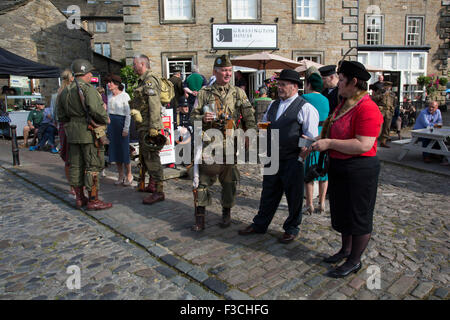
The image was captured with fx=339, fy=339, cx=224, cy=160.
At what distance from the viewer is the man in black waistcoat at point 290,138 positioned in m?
3.64

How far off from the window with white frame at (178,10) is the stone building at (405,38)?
12.3 metres

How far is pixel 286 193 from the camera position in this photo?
383cm

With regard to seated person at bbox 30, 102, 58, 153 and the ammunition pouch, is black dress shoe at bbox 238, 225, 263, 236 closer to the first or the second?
the ammunition pouch

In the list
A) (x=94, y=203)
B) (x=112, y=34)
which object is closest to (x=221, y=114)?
(x=94, y=203)

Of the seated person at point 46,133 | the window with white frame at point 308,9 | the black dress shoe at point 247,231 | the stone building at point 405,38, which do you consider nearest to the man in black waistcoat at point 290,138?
the black dress shoe at point 247,231

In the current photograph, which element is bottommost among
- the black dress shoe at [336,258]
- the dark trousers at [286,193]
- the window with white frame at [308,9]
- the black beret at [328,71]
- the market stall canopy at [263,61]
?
the black dress shoe at [336,258]

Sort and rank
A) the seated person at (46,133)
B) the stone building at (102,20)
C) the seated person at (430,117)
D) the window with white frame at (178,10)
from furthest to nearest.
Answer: the stone building at (102,20) < the window with white frame at (178,10) < the seated person at (46,133) < the seated person at (430,117)

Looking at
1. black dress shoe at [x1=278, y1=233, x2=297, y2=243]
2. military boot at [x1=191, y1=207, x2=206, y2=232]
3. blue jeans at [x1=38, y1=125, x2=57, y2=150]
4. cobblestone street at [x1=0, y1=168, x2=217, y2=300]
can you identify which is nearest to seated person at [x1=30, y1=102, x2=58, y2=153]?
blue jeans at [x1=38, y1=125, x2=57, y2=150]

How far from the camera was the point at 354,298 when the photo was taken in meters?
2.77

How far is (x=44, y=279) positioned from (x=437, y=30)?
2755 centimetres

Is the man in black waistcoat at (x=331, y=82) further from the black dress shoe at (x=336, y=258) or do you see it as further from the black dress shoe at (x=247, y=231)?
the black dress shoe at (x=336, y=258)

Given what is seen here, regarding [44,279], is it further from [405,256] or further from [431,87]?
[431,87]

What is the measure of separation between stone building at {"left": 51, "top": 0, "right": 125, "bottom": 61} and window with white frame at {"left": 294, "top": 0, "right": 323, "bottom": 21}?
1180 inches

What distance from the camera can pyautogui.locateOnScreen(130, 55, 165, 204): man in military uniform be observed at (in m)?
5.12
